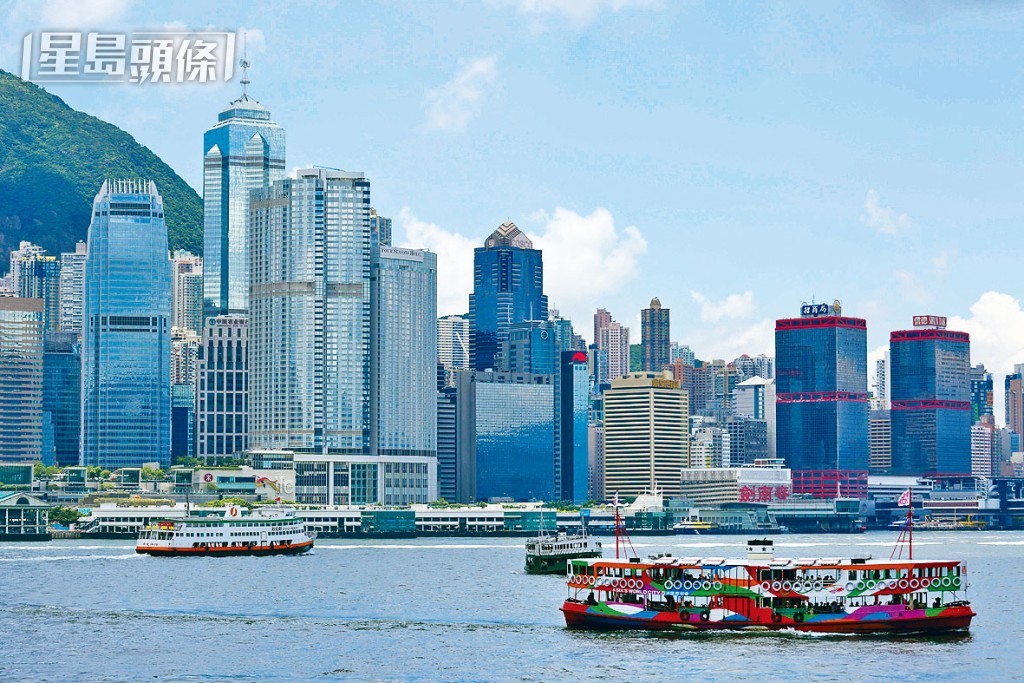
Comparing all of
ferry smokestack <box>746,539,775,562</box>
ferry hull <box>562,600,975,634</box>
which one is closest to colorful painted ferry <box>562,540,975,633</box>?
ferry hull <box>562,600,975,634</box>

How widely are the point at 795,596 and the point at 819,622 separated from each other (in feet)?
7.79

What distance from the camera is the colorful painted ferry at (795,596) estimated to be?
122 metres

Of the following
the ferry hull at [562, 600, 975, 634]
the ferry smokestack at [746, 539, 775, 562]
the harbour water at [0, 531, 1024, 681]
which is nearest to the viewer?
the harbour water at [0, 531, 1024, 681]

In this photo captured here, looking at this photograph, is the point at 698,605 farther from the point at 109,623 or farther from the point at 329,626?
the point at 109,623

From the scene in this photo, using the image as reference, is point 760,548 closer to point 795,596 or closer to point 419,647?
point 795,596

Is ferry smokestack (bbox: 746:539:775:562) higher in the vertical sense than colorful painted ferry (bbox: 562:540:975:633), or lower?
higher

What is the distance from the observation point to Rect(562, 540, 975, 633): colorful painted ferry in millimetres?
122500

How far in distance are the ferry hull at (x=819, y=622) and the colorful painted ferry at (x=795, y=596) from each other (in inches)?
2.6

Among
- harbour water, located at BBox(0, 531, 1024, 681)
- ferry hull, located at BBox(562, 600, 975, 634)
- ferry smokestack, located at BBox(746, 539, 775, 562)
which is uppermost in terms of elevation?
ferry smokestack, located at BBox(746, 539, 775, 562)

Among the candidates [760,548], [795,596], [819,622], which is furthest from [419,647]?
[819,622]

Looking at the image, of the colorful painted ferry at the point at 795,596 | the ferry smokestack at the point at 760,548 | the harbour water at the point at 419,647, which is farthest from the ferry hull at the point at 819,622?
the ferry smokestack at the point at 760,548

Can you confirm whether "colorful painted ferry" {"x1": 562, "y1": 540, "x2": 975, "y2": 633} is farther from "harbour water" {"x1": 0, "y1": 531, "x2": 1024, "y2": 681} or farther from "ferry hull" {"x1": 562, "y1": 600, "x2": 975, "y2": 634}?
"harbour water" {"x1": 0, "y1": 531, "x2": 1024, "y2": 681}

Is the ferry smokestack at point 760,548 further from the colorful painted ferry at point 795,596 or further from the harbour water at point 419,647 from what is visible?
the harbour water at point 419,647

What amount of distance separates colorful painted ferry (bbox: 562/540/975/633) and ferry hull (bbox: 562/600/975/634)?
2.6 inches
